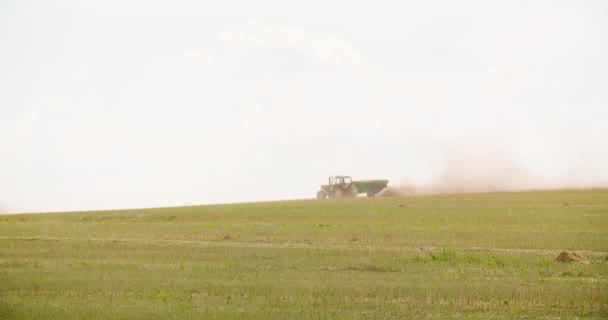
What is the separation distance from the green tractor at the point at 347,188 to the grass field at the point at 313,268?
2974cm

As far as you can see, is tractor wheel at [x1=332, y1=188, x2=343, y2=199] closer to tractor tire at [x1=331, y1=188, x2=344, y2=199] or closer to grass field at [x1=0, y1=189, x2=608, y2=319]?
tractor tire at [x1=331, y1=188, x2=344, y2=199]

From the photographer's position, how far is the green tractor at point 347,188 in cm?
7975

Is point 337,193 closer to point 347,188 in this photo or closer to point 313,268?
point 347,188

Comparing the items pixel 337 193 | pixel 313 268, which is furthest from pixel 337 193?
pixel 313 268

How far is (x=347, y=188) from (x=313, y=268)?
173 feet

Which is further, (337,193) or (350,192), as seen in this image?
(350,192)

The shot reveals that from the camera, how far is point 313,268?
89.0ft

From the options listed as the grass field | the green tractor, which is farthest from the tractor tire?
the grass field

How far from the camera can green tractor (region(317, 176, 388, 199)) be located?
7975 centimetres

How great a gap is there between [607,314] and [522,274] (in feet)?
20.4

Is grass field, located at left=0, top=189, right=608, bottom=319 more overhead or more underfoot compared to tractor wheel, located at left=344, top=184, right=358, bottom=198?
more underfoot

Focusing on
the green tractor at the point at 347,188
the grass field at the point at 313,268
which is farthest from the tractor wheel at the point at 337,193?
the grass field at the point at 313,268

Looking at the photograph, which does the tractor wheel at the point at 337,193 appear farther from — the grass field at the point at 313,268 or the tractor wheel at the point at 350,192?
the grass field at the point at 313,268

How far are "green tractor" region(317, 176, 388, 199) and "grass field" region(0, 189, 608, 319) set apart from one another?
1171 inches
